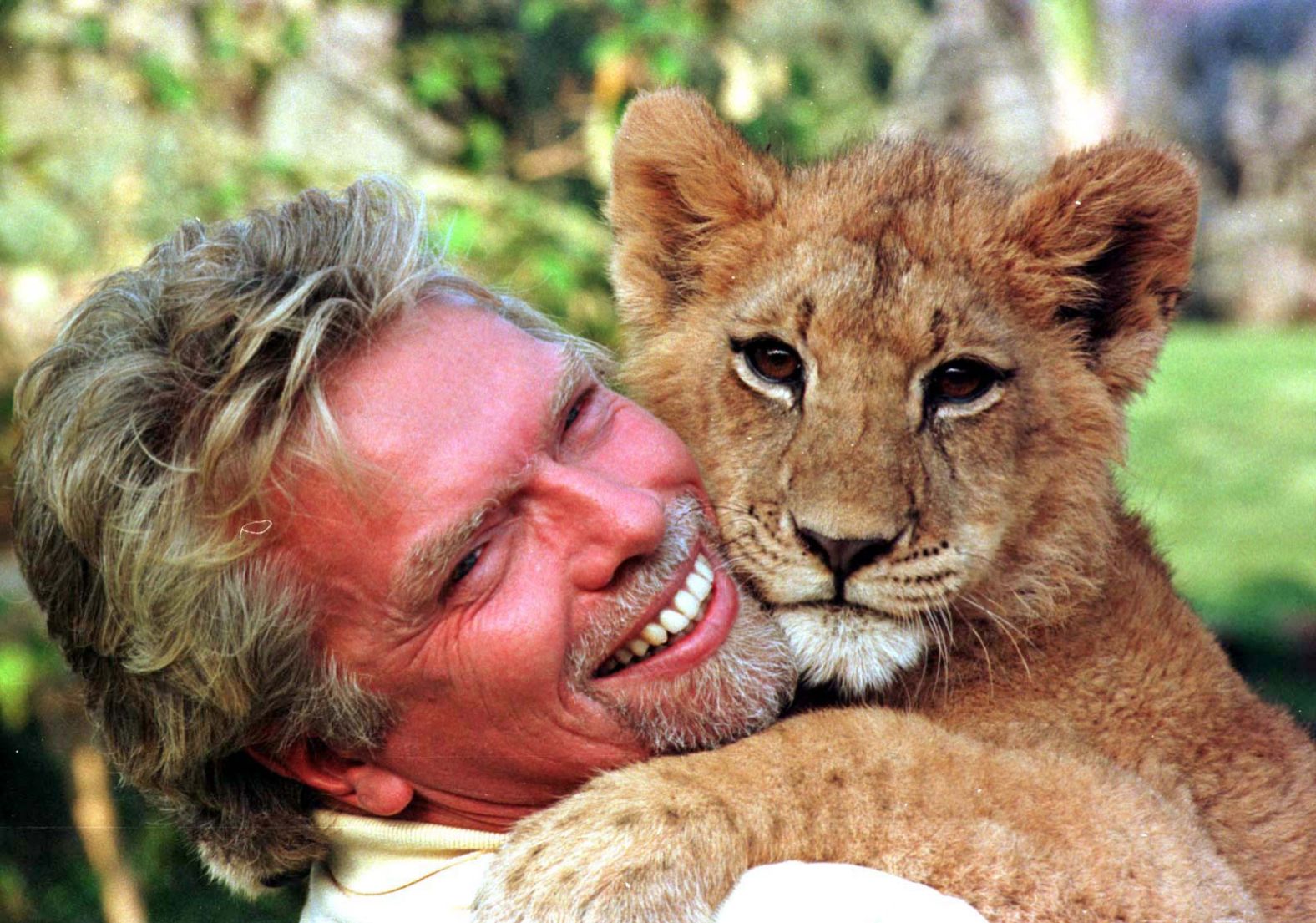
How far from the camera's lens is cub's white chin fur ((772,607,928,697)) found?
2334 millimetres

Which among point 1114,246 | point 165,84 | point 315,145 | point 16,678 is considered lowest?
point 16,678

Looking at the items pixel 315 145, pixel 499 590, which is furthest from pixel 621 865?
pixel 315 145

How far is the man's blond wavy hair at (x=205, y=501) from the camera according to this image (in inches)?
86.6

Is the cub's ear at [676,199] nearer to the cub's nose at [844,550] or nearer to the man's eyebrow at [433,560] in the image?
the cub's nose at [844,550]

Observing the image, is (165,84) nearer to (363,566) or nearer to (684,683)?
(363,566)

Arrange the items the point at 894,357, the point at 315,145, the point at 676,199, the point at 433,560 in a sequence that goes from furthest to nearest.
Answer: the point at 315,145 < the point at 676,199 < the point at 894,357 < the point at 433,560

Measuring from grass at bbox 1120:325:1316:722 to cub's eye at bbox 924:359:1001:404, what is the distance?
5036 mm

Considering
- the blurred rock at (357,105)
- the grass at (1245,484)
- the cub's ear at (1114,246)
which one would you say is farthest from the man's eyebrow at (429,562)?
the grass at (1245,484)

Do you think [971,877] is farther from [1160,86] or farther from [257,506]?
[1160,86]

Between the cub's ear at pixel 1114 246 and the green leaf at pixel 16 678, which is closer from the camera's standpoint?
the cub's ear at pixel 1114 246

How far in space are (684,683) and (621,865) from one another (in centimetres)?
34

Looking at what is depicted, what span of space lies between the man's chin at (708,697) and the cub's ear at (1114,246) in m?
0.87

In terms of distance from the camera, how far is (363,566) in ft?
7.25

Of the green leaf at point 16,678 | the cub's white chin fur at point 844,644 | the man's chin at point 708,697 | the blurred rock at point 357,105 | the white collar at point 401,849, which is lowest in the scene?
the green leaf at point 16,678
